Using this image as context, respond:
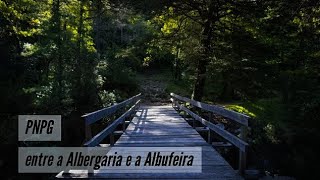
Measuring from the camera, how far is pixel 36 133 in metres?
13.0

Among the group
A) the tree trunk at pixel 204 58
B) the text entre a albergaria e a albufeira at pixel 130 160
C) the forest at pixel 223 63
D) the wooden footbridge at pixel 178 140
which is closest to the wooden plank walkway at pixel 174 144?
the wooden footbridge at pixel 178 140

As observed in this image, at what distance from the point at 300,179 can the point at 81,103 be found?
12.2 m

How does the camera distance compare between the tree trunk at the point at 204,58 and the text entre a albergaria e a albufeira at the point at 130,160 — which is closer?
the text entre a albergaria e a albufeira at the point at 130,160

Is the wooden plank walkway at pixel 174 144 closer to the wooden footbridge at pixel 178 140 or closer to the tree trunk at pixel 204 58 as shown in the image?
the wooden footbridge at pixel 178 140

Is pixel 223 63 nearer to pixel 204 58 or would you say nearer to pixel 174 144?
pixel 204 58

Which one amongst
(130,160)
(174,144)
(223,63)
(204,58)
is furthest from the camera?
(204,58)

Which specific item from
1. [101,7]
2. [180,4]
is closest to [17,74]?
[101,7]

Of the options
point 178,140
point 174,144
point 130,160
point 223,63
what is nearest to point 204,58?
point 223,63

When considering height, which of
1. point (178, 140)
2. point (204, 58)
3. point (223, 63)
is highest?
point (204, 58)

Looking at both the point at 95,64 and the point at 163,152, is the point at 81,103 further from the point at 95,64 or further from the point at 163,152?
the point at 163,152

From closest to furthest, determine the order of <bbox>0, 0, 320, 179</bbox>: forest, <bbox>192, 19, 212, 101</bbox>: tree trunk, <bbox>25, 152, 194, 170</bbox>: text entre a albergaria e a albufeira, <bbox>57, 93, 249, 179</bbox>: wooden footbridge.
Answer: <bbox>57, 93, 249, 179</bbox>: wooden footbridge, <bbox>25, 152, 194, 170</bbox>: text entre a albergaria e a albufeira, <bbox>0, 0, 320, 179</bbox>: forest, <bbox>192, 19, 212, 101</bbox>: tree trunk

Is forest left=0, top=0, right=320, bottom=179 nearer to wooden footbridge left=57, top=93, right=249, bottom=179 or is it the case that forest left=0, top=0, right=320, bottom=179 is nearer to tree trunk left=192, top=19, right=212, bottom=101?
tree trunk left=192, top=19, right=212, bottom=101

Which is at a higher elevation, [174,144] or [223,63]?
[223,63]

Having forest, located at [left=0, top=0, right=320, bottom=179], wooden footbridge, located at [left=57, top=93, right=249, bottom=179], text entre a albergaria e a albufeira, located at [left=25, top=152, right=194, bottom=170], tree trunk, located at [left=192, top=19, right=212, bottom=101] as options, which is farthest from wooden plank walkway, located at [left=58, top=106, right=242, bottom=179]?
tree trunk, located at [left=192, top=19, right=212, bottom=101]
